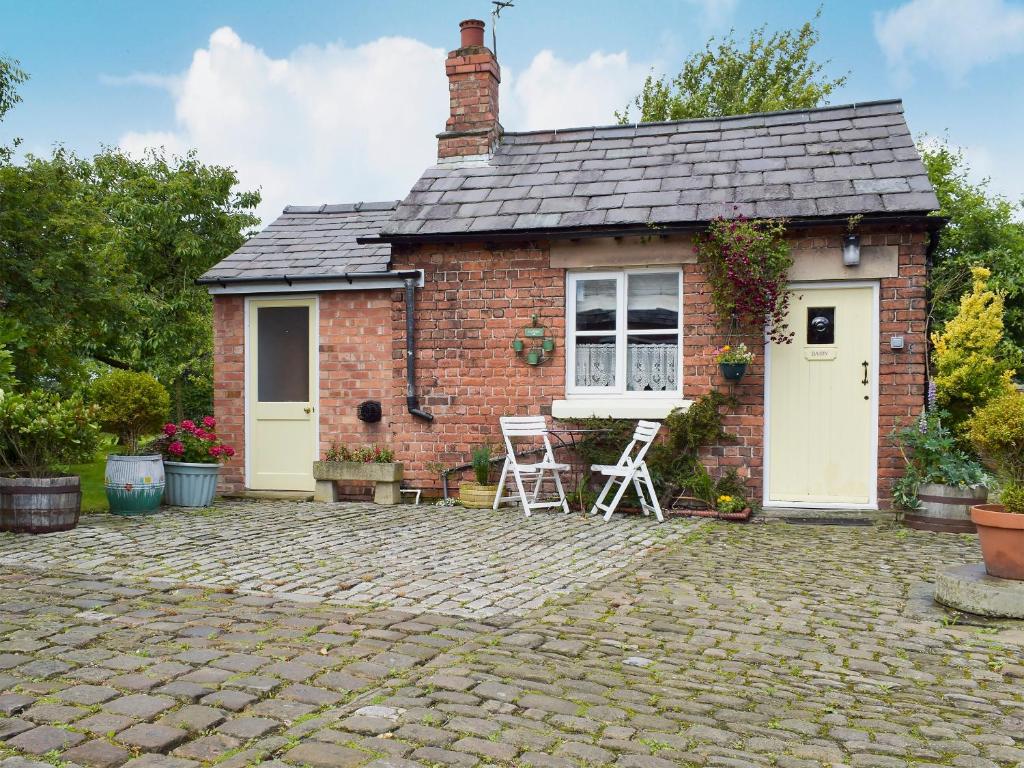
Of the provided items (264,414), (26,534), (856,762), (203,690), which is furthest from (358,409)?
(856,762)

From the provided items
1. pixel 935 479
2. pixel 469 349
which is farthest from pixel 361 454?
pixel 935 479

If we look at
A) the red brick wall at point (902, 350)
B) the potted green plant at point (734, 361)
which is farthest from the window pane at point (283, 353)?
the red brick wall at point (902, 350)

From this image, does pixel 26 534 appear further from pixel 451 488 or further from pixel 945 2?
pixel 945 2

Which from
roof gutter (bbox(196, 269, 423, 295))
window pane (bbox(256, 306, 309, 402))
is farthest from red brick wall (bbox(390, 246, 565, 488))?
window pane (bbox(256, 306, 309, 402))

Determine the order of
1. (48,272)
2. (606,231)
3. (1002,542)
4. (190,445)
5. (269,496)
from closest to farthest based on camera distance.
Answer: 1. (1002,542)
2. (606,231)
3. (190,445)
4. (269,496)
5. (48,272)

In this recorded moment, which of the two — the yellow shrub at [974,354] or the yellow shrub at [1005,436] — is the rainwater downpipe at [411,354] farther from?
the yellow shrub at [1005,436]

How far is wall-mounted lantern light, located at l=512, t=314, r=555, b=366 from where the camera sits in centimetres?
995

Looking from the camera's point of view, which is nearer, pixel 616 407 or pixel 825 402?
pixel 825 402

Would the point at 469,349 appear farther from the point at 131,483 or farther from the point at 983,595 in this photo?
the point at 983,595

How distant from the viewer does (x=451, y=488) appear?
409 inches

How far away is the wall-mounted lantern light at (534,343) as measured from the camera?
995 cm

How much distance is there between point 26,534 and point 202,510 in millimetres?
2103

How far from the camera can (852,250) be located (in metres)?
8.95

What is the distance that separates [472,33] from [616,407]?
5221 millimetres
